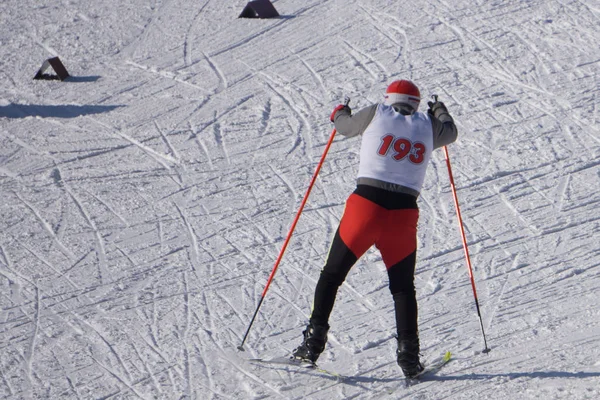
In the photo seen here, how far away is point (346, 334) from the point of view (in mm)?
5770

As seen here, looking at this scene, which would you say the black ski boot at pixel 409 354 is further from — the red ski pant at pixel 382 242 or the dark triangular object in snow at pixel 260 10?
the dark triangular object in snow at pixel 260 10

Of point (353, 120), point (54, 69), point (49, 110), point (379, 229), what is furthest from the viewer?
point (54, 69)

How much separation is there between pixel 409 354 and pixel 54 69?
24.4 ft

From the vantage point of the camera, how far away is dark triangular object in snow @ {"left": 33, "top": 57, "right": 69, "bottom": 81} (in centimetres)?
1082

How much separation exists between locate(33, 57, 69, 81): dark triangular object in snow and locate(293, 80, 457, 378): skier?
6845 millimetres

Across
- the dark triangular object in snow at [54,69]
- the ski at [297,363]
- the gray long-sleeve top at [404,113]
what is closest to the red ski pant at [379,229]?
the gray long-sleeve top at [404,113]

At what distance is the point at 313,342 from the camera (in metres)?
5.04

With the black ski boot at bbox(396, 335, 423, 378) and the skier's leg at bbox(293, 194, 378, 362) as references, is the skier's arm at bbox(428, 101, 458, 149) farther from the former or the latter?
the black ski boot at bbox(396, 335, 423, 378)

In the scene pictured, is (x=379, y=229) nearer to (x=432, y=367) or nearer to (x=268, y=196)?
(x=432, y=367)

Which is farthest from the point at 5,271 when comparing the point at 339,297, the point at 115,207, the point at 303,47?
the point at 303,47

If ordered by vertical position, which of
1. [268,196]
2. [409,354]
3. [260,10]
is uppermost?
[409,354]

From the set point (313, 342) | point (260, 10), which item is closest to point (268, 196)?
point (313, 342)

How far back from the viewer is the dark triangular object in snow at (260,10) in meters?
12.1

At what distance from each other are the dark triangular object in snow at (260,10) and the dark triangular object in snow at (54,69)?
2751 mm
